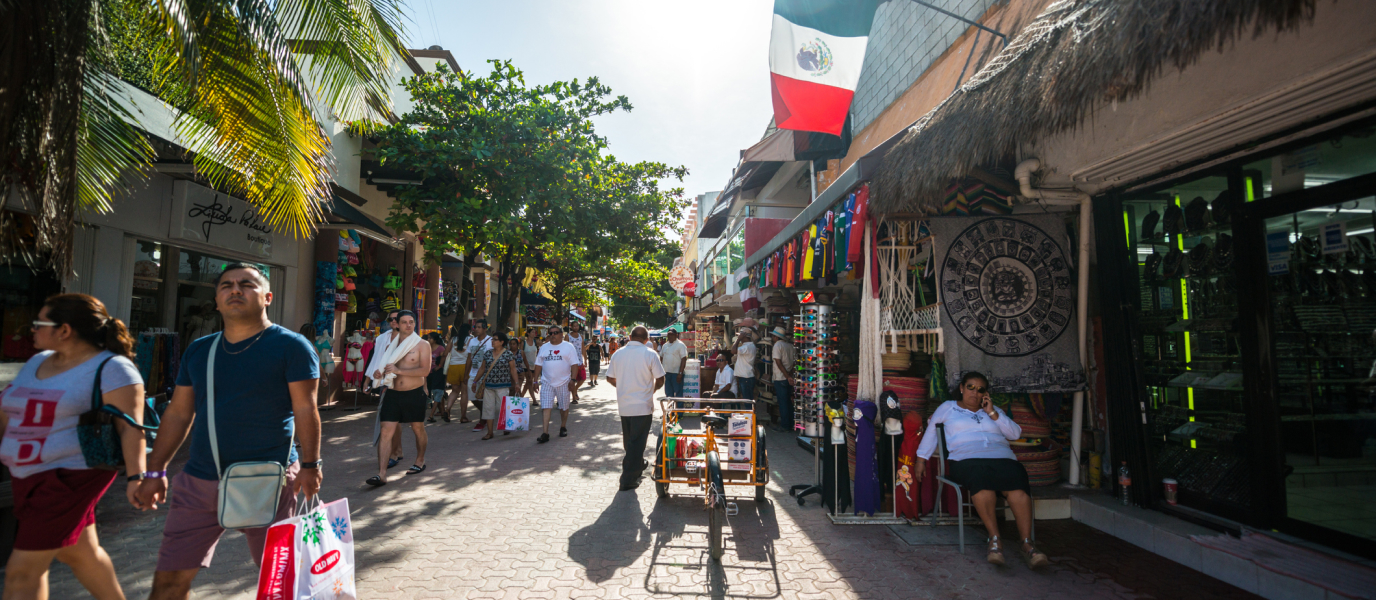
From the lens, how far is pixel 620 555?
435 centimetres

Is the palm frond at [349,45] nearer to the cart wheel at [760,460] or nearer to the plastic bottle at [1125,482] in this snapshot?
the cart wheel at [760,460]

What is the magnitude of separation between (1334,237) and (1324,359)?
0.82 meters

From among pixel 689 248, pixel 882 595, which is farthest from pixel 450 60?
pixel 689 248

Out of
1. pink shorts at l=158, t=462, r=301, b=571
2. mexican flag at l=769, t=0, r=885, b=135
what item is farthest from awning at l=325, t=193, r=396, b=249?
pink shorts at l=158, t=462, r=301, b=571

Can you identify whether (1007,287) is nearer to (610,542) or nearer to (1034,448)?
(1034,448)

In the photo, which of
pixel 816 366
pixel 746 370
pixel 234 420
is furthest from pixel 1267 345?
pixel 746 370

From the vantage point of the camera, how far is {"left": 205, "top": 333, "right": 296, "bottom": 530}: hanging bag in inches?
100

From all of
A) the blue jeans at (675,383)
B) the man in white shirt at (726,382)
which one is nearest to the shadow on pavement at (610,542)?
the man in white shirt at (726,382)

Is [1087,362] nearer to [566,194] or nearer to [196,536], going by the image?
[196,536]

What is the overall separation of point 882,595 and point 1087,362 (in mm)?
3025

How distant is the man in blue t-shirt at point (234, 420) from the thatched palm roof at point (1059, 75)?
172 inches

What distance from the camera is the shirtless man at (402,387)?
6176mm

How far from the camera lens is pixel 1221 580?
388 cm

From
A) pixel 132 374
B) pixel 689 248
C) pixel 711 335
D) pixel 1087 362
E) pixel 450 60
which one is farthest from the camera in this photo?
pixel 689 248
